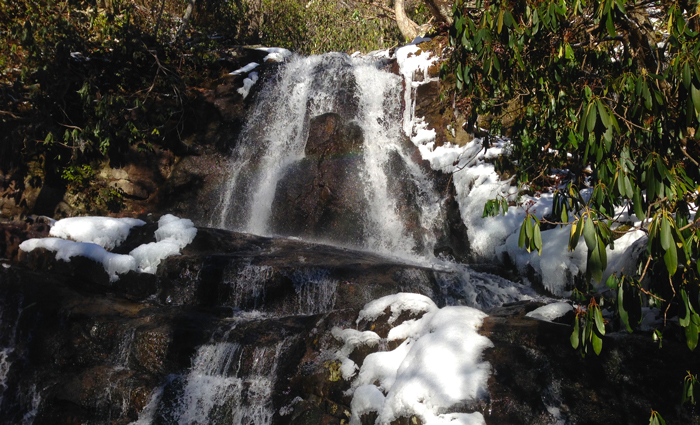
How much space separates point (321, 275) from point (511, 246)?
12.0 ft

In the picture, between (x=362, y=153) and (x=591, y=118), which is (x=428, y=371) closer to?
(x=591, y=118)

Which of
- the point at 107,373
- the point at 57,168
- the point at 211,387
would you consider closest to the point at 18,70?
the point at 57,168

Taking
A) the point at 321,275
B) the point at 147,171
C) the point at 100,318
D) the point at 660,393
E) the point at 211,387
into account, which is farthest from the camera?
the point at 147,171

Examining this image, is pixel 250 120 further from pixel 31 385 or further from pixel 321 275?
pixel 31 385

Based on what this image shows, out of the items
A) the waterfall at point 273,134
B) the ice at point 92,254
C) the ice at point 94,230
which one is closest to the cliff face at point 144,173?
the waterfall at point 273,134

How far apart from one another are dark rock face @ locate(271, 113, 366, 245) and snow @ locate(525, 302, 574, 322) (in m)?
5.75

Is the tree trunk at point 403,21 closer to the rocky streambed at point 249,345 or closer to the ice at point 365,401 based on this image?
the rocky streambed at point 249,345

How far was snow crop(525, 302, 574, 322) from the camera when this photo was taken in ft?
15.8

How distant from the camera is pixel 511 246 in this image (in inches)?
334

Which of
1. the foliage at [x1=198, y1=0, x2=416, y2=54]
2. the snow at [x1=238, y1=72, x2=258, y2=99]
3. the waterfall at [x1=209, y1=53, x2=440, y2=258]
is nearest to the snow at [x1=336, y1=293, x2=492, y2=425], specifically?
the waterfall at [x1=209, y1=53, x2=440, y2=258]

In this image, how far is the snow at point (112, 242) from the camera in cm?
730

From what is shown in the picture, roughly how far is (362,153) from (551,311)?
757cm

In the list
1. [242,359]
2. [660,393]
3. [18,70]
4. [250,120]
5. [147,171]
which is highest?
[18,70]

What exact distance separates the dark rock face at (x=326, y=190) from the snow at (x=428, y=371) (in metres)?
6.04
